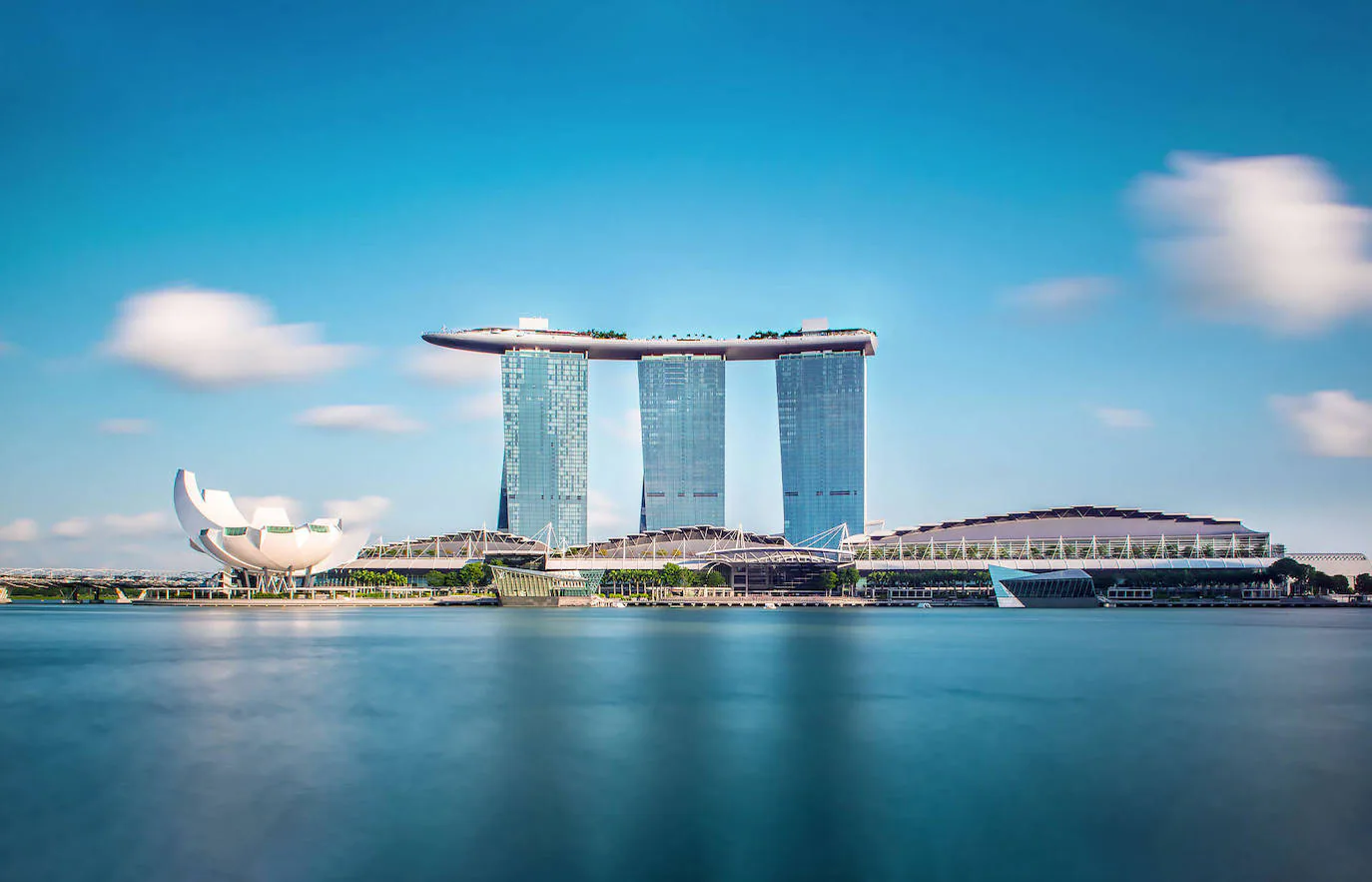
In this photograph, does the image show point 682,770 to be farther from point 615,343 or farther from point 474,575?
point 615,343

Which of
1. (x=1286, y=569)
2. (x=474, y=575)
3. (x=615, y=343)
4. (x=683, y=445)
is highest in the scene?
(x=615, y=343)

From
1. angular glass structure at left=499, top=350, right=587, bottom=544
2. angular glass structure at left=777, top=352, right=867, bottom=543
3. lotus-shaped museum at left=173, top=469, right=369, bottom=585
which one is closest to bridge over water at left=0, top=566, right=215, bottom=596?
lotus-shaped museum at left=173, top=469, right=369, bottom=585

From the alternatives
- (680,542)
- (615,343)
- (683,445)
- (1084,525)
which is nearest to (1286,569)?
(1084,525)

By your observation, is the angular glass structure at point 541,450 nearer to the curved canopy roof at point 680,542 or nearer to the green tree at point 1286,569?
the curved canopy roof at point 680,542

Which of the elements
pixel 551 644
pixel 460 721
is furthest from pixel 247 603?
pixel 460 721

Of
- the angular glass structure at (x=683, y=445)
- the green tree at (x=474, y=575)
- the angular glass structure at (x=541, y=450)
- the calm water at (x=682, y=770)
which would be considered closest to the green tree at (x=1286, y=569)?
the angular glass structure at (x=683, y=445)

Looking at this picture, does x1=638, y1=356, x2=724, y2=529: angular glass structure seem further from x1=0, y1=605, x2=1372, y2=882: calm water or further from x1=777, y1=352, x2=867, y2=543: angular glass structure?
x1=0, y1=605, x2=1372, y2=882: calm water
